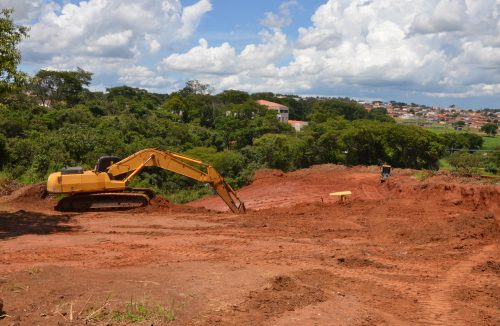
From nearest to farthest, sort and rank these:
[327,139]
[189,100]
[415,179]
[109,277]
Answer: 1. [109,277]
2. [415,179]
3. [327,139]
4. [189,100]

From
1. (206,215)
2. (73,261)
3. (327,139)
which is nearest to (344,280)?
(73,261)

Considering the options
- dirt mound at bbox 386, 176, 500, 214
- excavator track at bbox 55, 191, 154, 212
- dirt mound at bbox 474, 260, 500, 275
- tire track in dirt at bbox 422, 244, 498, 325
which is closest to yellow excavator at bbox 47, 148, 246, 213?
excavator track at bbox 55, 191, 154, 212

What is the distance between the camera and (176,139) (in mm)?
41594

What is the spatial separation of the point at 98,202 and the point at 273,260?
807cm

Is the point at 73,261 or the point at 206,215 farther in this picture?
the point at 206,215

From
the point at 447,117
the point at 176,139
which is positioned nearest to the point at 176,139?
the point at 176,139

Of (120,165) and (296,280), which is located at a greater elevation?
(120,165)

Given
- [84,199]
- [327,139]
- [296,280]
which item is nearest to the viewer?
[296,280]

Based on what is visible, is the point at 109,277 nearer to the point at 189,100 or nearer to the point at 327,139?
the point at 327,139

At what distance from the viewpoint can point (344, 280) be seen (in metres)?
9.66

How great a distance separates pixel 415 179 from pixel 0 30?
48.6 feet

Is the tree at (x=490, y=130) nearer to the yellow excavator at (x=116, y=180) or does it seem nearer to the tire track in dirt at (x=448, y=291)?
the yellow excavator at (x=116, y=180)

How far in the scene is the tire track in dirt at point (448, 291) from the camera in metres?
7.87

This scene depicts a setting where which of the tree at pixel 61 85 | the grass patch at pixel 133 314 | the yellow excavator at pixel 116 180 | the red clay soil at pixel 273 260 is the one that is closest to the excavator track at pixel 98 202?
the yellow excavator at pixel 116 180
